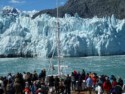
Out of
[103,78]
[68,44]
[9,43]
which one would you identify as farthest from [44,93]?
[9,43]

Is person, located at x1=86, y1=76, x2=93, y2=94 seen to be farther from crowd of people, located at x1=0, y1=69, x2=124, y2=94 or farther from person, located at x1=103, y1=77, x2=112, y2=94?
person, located at x1=103, y1=77, x2=112, y2=94

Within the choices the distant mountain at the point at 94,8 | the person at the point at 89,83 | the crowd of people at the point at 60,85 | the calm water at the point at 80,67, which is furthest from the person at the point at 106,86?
the distant mountain at the point at 94,8

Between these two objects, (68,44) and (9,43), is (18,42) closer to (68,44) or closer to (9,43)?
(9,43)

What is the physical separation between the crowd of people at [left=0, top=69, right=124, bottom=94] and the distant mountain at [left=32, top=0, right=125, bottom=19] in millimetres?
136459

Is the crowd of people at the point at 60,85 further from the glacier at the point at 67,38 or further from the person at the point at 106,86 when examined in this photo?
the glacier at the point at 67,38

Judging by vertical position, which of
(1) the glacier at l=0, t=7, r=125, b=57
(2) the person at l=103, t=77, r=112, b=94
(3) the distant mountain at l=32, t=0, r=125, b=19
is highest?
(3) the distant mountain at l=32, t=0, r=125, b=19

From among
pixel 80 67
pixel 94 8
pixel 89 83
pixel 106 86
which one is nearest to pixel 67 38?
pixel 80 67

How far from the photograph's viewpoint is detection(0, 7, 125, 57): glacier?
69.3 m

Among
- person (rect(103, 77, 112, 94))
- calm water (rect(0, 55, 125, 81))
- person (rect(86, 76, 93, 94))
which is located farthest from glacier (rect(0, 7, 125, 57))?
person (rect(103, 77, 112, 94))

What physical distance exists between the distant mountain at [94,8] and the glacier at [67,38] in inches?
3093

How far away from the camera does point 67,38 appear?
224 feet

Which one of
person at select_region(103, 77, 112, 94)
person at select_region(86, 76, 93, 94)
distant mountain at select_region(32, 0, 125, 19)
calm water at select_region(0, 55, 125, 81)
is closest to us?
person at select_region(103, 77, 112, 94)

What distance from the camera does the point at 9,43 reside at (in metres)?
71.9

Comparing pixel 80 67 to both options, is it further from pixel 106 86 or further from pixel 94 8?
pixel 94 8
